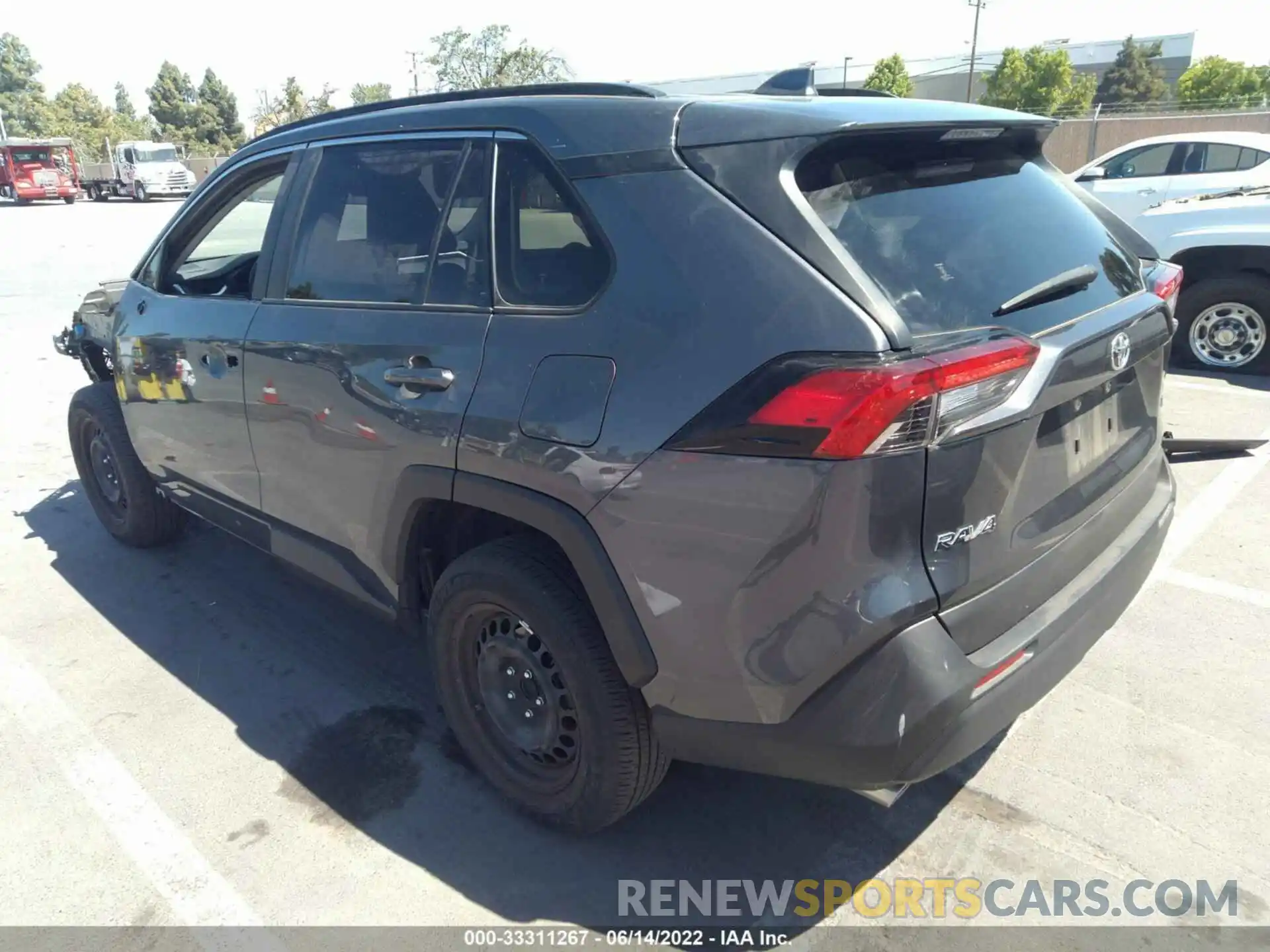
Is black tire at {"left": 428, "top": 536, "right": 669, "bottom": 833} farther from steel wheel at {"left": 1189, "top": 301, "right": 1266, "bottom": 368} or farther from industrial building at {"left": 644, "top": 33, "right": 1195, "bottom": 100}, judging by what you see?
industrial building at {"left": 644, "top": 33, "right": 1195, "bottom": 100}

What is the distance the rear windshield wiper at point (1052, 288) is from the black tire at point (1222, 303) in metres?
5.31

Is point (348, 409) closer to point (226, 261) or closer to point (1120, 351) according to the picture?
point (226, 261)

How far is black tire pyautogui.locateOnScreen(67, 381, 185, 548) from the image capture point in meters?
4.42

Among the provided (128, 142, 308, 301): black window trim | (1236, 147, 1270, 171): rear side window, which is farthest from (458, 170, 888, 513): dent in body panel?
(1236, 147, 1270, 171): rear side window

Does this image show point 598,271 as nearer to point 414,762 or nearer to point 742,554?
point 742,554

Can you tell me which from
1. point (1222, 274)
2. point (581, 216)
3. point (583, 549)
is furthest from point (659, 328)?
point (1222, 274)

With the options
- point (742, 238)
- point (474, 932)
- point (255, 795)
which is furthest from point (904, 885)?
point (255, 795)

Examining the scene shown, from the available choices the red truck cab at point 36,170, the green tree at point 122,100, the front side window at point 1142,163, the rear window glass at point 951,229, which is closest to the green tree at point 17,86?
the green tree at point 122,100

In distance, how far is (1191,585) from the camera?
3916 mm

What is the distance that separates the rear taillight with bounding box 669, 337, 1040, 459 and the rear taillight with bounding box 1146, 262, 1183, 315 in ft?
3.77

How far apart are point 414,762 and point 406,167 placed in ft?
6.17

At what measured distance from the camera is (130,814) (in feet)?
9.15

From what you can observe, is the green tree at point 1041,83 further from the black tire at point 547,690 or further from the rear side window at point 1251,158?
the black tire at point 547,690

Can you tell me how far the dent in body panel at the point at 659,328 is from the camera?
74.5 inches
